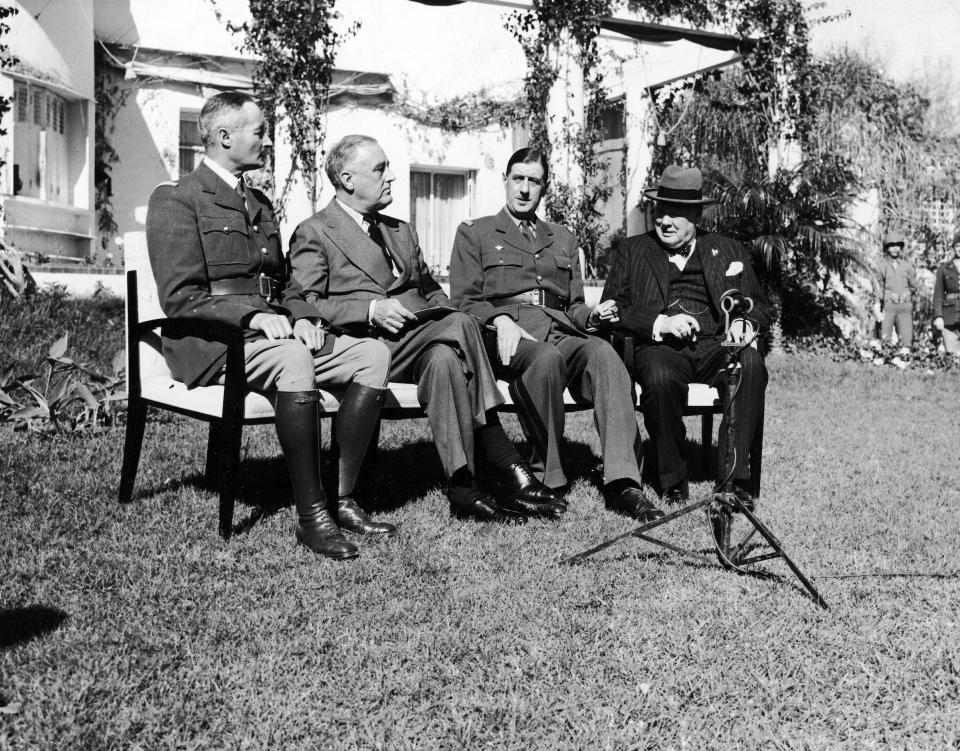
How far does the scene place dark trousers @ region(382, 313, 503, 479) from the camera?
3.81 m

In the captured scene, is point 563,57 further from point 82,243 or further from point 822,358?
point 82,243

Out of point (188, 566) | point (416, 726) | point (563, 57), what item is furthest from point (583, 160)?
point (416, 726)

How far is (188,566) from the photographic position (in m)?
3.24

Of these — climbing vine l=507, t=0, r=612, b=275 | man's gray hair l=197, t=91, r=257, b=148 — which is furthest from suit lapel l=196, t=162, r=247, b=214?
climbing vine l=507, t=0, r=612, b=275

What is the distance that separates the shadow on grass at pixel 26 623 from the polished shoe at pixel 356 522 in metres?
1.12

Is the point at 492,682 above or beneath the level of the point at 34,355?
beneath

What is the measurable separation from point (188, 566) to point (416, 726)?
52.6 inches

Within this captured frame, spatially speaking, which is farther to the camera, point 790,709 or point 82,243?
point 82,243

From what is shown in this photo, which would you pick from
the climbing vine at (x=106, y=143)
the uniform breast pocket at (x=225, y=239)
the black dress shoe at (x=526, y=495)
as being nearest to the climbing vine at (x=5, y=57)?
the climbing vine at (x=106, y=143)

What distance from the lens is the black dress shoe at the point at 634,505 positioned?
3925 mm

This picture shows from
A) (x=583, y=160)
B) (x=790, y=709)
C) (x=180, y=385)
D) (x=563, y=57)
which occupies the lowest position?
(x=790, y=709)

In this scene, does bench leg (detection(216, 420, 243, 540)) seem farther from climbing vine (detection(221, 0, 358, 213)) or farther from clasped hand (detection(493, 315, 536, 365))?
climbing vine (detection(221, 0, 358, 213))

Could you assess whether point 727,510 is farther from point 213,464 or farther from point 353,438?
point 213,464

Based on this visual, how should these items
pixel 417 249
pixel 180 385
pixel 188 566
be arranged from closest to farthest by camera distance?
pixel 188 566
pixel 180 385
pixel 417 249
